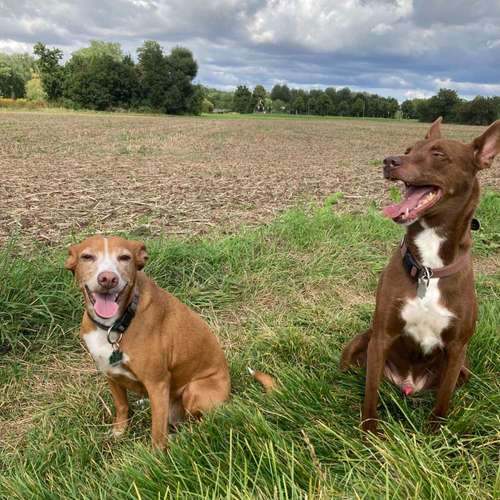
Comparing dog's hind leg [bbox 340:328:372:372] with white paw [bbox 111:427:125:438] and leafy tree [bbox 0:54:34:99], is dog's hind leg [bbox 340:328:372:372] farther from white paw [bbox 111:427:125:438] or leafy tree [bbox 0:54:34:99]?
leafy tree [bbox 0:54:34:99]

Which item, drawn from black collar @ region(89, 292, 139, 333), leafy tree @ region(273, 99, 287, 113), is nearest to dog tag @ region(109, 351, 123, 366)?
black collar @ region(89, 292, 139, 333)

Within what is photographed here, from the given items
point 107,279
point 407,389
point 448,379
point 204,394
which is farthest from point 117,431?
point 448,379

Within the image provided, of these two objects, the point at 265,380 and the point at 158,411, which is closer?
the point at 158,411

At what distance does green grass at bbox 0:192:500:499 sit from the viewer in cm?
221

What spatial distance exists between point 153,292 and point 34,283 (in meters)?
1.78

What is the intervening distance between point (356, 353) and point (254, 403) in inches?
35.6

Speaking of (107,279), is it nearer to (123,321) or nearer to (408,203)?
(123,321)

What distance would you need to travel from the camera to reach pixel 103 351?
2.86m

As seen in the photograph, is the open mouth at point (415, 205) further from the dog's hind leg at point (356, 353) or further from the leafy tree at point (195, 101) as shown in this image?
the leafy tree at point (195, 101)

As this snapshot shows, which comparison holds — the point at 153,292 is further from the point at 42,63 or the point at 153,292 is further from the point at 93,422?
the point at 42,63

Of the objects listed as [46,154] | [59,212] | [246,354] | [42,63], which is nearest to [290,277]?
[246,354]

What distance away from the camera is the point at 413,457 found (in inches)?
85.5

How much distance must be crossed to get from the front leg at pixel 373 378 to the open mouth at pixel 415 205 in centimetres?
78

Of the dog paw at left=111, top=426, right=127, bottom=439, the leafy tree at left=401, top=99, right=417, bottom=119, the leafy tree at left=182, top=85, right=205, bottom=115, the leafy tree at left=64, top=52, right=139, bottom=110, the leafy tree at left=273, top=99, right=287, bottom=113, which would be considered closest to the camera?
the dog paw at left=111, top=426, right=127, bottom=439
